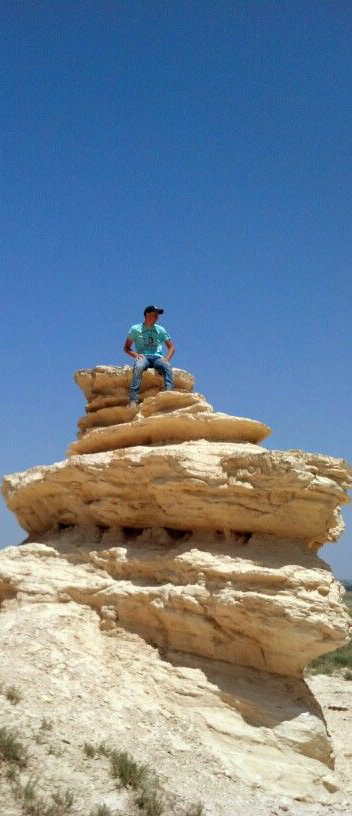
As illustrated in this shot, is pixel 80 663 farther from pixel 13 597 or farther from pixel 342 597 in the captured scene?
pixel 342 597

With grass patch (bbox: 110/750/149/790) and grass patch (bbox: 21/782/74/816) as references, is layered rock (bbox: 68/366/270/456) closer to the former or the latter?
grass patch (bbox: 110/750/149/790)

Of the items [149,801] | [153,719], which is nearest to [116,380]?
[153,719]

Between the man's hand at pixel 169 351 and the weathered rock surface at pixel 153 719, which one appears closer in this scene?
the weathered rock surface at pixel 153 719

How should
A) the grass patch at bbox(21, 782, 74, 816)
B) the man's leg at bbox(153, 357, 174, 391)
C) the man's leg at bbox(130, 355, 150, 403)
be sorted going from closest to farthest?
the grass patch at bbox(21, 782, 74, 816) < the man's leg at bbox(130, 355, 150, 403) < the man's leg at bbox(153, 357, 174, 391)

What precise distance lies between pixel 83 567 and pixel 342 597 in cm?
428

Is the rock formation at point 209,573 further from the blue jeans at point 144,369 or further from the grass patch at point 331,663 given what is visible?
the grass patch at point 331,663

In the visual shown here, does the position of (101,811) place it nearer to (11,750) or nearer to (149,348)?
(11,750)

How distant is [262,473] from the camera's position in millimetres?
9773

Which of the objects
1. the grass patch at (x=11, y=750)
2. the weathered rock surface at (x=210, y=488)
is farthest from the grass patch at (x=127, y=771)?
the weathered rock surface at (x=210, y=488)

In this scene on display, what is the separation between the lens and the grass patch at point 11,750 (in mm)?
6762

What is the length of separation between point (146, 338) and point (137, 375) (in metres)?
0.85

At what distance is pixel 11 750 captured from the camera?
269 inches

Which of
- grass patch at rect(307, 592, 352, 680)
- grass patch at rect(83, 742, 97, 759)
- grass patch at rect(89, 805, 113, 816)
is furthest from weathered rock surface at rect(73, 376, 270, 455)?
grass patch at rect(307, 592, 352, 680)

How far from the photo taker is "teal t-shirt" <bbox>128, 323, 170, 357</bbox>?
12.9 meters
